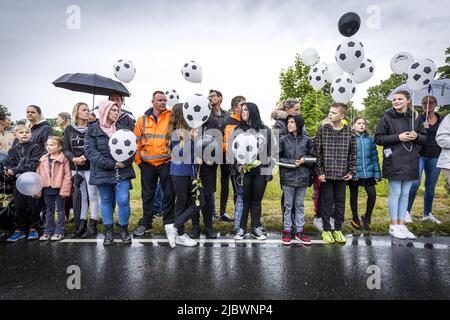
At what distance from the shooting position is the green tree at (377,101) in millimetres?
48125

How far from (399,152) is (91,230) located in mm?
5364

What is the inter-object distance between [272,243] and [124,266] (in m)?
2.17

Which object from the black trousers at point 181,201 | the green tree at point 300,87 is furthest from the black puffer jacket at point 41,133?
the green tree at point 300,87

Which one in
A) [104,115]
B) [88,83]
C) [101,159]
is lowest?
[101,159]

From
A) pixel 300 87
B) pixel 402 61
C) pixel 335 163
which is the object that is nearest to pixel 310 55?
pixel 402 61

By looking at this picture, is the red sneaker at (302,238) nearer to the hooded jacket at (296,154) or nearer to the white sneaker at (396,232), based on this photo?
the hooded jacket at (296,154)

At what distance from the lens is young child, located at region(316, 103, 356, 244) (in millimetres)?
5035

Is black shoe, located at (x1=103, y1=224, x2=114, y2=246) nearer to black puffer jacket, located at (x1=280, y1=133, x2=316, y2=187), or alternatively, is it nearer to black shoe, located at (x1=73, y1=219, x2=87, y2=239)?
black shoe, located at (x1=73, y1=219, x2=87, y2=239)

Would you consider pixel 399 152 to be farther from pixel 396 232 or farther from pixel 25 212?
pixel 25 212

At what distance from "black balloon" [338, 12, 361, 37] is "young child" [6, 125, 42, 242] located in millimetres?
6135

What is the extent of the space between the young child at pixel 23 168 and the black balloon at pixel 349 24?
614 centimetres

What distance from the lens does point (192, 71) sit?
652cm

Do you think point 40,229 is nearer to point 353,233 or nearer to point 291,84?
point 353,233
